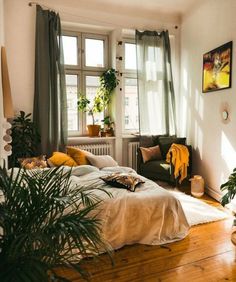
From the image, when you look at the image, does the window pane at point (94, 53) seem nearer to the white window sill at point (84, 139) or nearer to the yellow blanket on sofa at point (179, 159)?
the white window sill at point (84, 139)

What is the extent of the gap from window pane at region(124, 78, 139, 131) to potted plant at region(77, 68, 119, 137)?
15.0 inches

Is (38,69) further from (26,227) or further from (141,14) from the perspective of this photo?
(26,227)

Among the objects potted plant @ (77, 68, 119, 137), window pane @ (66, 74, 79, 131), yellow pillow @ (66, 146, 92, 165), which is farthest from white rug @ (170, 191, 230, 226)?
window pane @ (66, 74, 79, 131)

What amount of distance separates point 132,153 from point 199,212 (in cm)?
185

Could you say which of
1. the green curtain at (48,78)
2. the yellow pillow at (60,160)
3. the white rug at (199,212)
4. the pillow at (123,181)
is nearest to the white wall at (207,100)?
the white rug at (199,212)

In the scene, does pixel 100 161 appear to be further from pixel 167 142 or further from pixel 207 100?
pixel 207 100

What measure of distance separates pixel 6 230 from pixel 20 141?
300 cm

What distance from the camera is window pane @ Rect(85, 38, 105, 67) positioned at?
4.72m

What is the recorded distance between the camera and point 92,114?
15.5 feet

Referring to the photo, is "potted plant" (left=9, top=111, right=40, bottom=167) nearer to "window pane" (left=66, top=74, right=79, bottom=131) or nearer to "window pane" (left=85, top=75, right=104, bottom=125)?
"window pane" (left=66, top=74, right=79, bottom=131)

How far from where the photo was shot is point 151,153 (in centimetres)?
446

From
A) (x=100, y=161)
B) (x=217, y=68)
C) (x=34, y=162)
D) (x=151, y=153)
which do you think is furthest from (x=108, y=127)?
(x=217, y=68)

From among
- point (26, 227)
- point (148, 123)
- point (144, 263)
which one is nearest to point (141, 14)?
point (148, 123)

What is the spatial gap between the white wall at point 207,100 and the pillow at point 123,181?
61.5 inches
